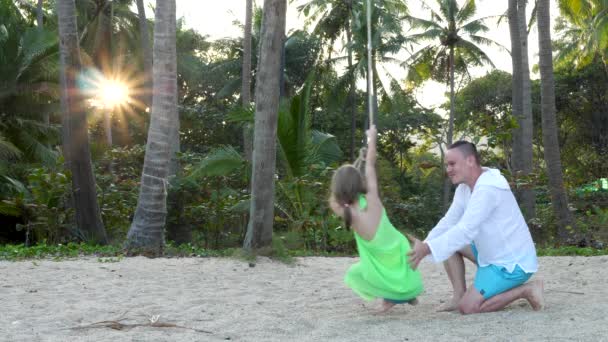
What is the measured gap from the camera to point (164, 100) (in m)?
Answer: 9.89

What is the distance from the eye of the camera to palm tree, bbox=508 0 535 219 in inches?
701

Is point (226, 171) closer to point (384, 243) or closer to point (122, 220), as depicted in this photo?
point (122, 220)

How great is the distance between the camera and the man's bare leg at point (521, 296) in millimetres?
5352

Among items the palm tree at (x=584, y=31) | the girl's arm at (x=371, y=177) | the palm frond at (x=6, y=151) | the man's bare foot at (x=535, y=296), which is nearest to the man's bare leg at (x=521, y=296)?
the man's bare foot at (x=535, y=296)

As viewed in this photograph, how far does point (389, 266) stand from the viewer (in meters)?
5.34

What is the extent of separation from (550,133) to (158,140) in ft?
23.3

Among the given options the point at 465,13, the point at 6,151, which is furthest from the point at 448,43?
the point at 6,151

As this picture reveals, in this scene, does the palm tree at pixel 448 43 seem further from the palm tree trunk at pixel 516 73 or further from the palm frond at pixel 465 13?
the palm tree trunk at pixel 516 73

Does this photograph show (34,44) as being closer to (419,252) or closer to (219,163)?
(219,163)

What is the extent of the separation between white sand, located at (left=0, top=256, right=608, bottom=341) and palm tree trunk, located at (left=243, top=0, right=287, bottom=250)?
61cm

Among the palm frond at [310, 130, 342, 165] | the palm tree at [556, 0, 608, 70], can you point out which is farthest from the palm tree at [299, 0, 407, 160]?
the palm frond at [310, 130, 342, 165]

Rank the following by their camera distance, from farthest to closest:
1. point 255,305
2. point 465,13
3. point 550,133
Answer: point 465,13 < point 550,133 < point 255,305

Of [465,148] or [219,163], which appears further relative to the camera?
[219,163]

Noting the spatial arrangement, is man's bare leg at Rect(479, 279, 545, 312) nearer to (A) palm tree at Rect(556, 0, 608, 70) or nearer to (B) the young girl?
(B) the young girl
